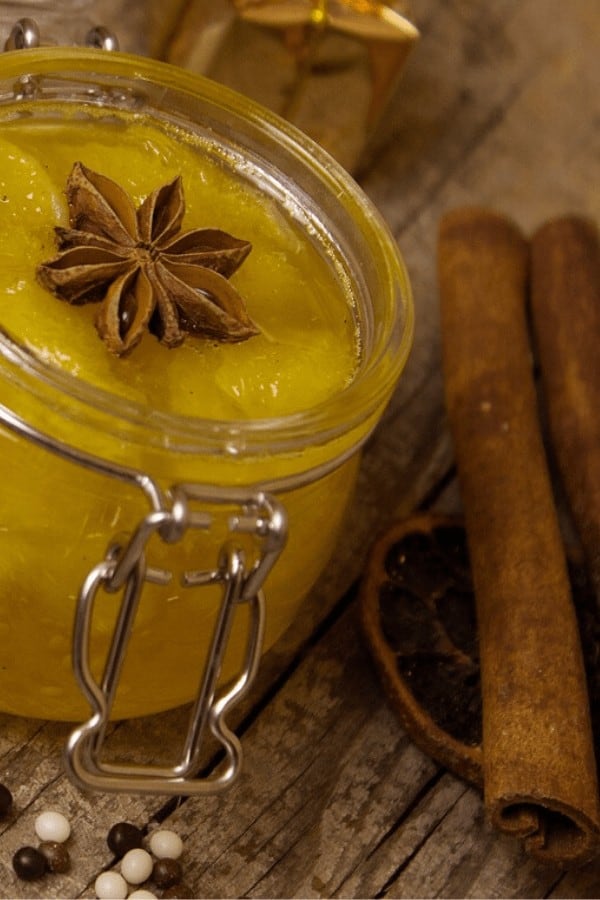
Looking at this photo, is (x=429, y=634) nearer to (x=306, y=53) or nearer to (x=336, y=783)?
(x=336, y=783)

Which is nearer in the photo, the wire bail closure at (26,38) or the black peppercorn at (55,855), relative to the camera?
the black peppercorn at (55,855)

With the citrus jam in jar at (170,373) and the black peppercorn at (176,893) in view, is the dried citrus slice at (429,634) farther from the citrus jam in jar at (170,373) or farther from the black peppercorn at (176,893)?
the black peppercorn at (176,893)

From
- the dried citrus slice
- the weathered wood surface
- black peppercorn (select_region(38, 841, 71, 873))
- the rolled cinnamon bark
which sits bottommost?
black peppercorn (select_region(38, 841, 71, 873))

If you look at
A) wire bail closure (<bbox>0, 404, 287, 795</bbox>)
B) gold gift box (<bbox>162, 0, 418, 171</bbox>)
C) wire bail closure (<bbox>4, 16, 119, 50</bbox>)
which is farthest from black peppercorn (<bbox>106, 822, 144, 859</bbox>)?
gold gift box (<bbox>162, 0, 418, 171</bbox>)

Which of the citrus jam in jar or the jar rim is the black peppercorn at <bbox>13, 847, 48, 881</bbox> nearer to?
the citrus jam in jar

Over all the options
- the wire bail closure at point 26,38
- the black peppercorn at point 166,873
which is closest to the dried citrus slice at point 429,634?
the black peppercorn at point 166,873

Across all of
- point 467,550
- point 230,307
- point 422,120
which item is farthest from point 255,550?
point 422,120

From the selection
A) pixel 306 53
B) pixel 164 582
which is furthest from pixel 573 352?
pixel 164 582
